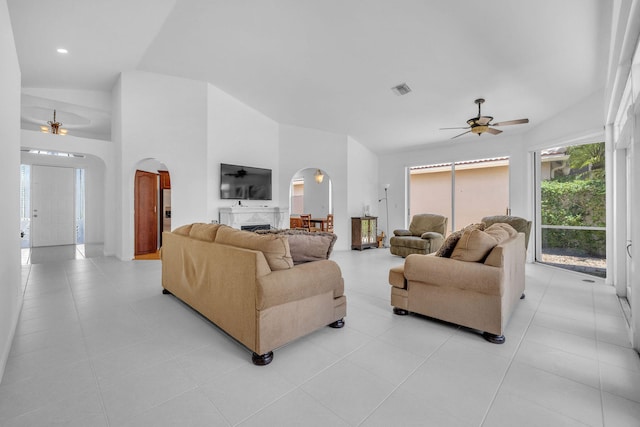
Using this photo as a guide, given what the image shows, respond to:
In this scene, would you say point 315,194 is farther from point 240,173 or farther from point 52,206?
point 52,206

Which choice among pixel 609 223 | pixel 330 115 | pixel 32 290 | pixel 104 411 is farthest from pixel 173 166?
pixel 609 223

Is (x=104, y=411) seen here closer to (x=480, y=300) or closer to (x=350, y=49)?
(x=480, y=300)

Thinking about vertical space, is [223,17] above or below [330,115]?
above

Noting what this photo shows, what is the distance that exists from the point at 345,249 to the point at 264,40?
4.80m

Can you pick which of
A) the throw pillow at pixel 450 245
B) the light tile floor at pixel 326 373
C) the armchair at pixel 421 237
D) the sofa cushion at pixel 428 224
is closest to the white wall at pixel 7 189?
the light tile floor at pixel 326 373

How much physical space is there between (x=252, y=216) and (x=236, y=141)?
1693 mm

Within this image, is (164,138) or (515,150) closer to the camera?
(164,138)

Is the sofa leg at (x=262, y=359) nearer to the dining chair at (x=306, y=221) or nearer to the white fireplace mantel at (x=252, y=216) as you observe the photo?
the white fireplace mantel at (x=252, y=216)

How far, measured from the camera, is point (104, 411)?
1.50m

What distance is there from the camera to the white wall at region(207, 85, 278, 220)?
6.02 metres

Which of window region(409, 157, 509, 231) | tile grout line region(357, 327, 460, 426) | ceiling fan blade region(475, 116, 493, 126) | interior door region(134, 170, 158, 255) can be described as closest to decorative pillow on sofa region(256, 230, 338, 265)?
tile grout line region(357, 327, 460, 426)

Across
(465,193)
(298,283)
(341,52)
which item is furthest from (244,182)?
(465,193)

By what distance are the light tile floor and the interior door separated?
3.41m

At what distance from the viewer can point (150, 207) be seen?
21.9 feet
